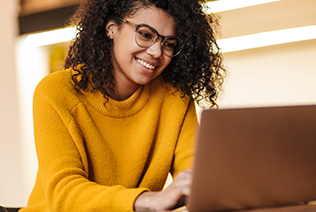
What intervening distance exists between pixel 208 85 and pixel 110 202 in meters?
0.70

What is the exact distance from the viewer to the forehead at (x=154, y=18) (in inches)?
41.5

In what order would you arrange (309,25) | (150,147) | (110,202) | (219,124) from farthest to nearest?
(309,25) < (150,147) < (110,202) < (219,124)

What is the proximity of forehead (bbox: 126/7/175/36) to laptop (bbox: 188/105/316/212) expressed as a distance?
593 mm

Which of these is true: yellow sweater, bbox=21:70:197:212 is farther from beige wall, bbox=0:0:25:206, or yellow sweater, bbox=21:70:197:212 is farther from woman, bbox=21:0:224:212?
beige wall, bbox=0:0:25:206

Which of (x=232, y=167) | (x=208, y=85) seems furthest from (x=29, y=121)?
(x=232, y=167)

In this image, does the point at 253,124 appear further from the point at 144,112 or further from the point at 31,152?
the point at 31,152

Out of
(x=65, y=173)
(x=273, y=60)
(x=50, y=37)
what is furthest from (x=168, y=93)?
(x=50, y=37)

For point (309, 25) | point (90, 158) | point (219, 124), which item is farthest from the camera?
point (309, 25)

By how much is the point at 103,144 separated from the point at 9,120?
1680mm

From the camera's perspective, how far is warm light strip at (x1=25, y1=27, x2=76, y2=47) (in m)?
2.02

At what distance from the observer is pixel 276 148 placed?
22.9 inches

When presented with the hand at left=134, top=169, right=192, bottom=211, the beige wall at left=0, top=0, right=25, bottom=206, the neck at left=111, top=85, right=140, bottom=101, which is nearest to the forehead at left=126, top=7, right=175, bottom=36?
the neck at left=111, top=85, right=140, bottom=101

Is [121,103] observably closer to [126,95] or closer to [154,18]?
[126,95]

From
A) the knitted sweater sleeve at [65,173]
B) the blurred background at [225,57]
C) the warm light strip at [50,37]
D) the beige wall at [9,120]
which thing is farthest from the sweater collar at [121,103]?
the beige wall at [9,120]
